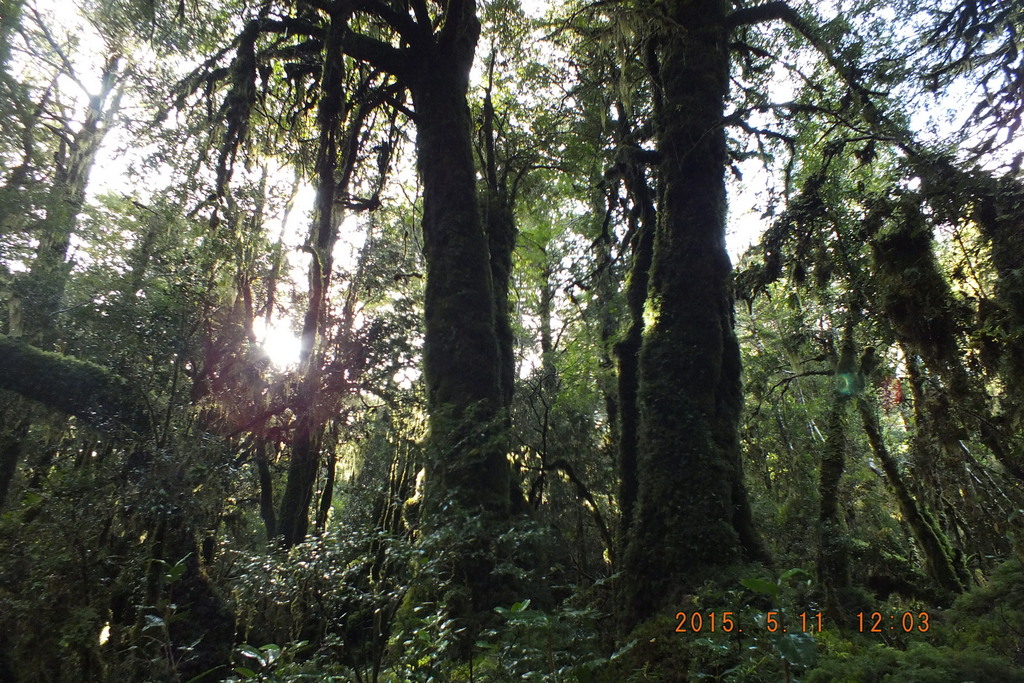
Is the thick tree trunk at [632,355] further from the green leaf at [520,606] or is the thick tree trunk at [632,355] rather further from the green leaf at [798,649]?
the green leaf at [798,649]

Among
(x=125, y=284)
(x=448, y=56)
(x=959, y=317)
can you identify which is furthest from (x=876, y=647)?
(x=125, y=284)

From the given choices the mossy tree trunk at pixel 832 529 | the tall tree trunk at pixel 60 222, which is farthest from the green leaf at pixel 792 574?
the tall tree trunk at pixel 60 222

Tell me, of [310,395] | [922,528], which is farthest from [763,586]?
[310,395]

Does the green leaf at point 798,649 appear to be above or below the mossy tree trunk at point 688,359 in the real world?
below

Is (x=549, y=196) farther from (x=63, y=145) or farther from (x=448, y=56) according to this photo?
(x=63, y=145)

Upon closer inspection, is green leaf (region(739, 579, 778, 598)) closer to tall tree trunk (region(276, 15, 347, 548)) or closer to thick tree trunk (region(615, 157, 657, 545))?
thick tree trunk (region(615, 157, 657, 545))

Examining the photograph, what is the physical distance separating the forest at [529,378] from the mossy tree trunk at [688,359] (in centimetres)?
4

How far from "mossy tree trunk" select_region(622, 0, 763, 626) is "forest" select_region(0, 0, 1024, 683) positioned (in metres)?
0.04

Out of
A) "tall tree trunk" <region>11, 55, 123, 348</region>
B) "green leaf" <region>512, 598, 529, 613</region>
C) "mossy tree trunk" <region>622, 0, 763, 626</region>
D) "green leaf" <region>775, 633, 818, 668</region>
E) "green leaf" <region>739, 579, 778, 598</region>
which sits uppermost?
"tall tree trunk" <region>11, 55, 123, 348</region>

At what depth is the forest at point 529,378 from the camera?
421 cm

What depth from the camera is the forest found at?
13.8 ft
